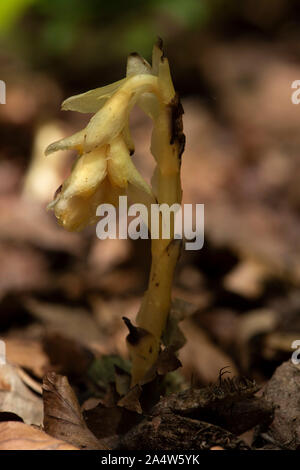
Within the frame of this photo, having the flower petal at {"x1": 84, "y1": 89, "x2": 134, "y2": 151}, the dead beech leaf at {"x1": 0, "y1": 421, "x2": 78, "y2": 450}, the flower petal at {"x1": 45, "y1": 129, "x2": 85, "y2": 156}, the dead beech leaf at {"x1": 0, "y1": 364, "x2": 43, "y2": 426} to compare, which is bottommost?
the dead beech leaf at {"x1": 0, "y1": 421, "x2": 78, "y2": 450}

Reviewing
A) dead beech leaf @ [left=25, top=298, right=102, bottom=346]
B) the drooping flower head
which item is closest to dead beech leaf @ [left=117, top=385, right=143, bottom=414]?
the drooping flower head

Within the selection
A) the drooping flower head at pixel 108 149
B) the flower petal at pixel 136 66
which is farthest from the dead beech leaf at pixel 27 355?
the flower petal at pixel 136 66

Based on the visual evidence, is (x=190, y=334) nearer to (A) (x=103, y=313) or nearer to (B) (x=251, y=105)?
(A) (x=103, y=313)

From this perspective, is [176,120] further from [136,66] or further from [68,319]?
[68,319]

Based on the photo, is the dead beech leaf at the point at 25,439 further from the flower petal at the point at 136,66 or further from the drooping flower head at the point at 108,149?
the flower petal at the point at 136,66

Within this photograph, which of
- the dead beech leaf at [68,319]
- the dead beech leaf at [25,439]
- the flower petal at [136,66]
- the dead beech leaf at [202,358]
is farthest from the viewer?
the dead beech leaf at [68,319]

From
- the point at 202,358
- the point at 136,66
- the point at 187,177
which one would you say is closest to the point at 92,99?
the point at 136,66

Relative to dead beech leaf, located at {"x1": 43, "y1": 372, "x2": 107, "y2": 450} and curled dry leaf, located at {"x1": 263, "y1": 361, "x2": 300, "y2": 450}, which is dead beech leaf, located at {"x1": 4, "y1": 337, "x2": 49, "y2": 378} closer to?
dead beech leaf, located at {"x1": 43, "y1": 372, "x2": 107, "y2": 450}
